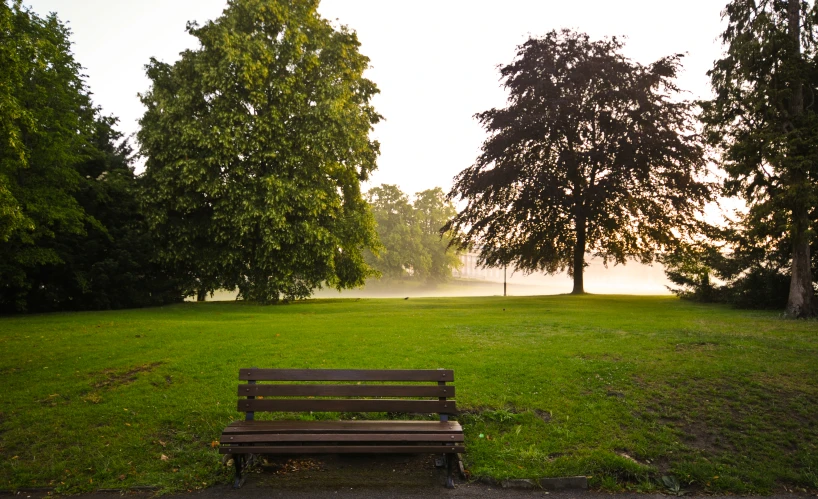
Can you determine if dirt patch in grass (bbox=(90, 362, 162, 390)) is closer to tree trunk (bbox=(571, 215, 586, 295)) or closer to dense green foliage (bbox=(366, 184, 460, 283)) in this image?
tree trunk (bbox=(571, 215, 586, 295))

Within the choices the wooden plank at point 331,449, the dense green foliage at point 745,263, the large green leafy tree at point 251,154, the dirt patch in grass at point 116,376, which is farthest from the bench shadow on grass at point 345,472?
the dense green foliage at point 745,263

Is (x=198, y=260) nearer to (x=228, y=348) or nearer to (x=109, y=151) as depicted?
(x=109, y=151)

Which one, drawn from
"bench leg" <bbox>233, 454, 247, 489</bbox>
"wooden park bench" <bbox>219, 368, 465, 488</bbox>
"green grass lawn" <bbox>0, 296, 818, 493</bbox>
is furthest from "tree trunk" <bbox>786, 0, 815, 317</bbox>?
"bench leg" <bbox>233, 454, 247, 489</bbox>

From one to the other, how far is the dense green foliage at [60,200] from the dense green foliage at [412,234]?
44.0 meters

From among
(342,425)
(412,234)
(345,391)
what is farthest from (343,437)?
(412,234)

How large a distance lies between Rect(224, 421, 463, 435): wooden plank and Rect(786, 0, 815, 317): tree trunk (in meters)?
20.4

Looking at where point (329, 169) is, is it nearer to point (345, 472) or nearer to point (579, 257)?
point (579, 257)

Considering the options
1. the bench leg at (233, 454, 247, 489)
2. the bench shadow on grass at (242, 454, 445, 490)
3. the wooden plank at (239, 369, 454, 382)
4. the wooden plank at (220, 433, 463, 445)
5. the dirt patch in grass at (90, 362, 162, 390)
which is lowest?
the bench shadow on grass at (242, 454, 445, 490)

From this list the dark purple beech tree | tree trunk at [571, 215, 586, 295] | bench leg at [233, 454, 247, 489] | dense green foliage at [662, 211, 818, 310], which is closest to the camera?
bench leg at [233, 454, 247, 489]

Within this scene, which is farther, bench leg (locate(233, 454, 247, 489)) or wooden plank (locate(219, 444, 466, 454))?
bench leg (locate(233, 454, 247, 489))

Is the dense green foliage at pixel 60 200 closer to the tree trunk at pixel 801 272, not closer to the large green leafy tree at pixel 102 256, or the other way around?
the large green leafy tree at pixel 102 256

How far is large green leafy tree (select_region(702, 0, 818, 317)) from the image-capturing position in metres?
20.0

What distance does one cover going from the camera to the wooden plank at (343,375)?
6605 mm

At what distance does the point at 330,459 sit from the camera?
276 inches
